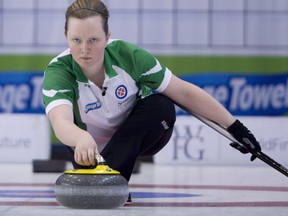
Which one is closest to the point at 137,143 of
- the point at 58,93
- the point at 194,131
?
the point at 58,93

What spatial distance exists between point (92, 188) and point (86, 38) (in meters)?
0.68

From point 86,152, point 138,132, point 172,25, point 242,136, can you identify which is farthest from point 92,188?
point 172,25

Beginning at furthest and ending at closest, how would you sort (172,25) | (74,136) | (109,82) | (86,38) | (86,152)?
(172,25) < (109,82) < (86,38) < (74,136) < (86,152)

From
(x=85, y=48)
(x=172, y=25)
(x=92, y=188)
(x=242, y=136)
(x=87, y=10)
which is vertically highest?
(x=172, y=25)

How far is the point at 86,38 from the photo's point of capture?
338 centimetres

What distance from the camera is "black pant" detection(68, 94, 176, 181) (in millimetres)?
3938

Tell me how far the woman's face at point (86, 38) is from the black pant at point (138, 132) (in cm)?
57

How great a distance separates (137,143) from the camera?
3988 mm

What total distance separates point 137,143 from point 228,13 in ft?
29.3

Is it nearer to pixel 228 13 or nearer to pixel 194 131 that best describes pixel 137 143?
pixel 194 131

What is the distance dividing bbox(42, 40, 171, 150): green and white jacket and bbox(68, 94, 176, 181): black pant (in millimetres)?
69

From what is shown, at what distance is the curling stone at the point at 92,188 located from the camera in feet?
10.0

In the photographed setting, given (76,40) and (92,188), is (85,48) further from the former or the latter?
(92,188)

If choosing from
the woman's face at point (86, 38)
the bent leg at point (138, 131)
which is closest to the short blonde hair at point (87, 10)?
the woman's face at point (86, 38)
